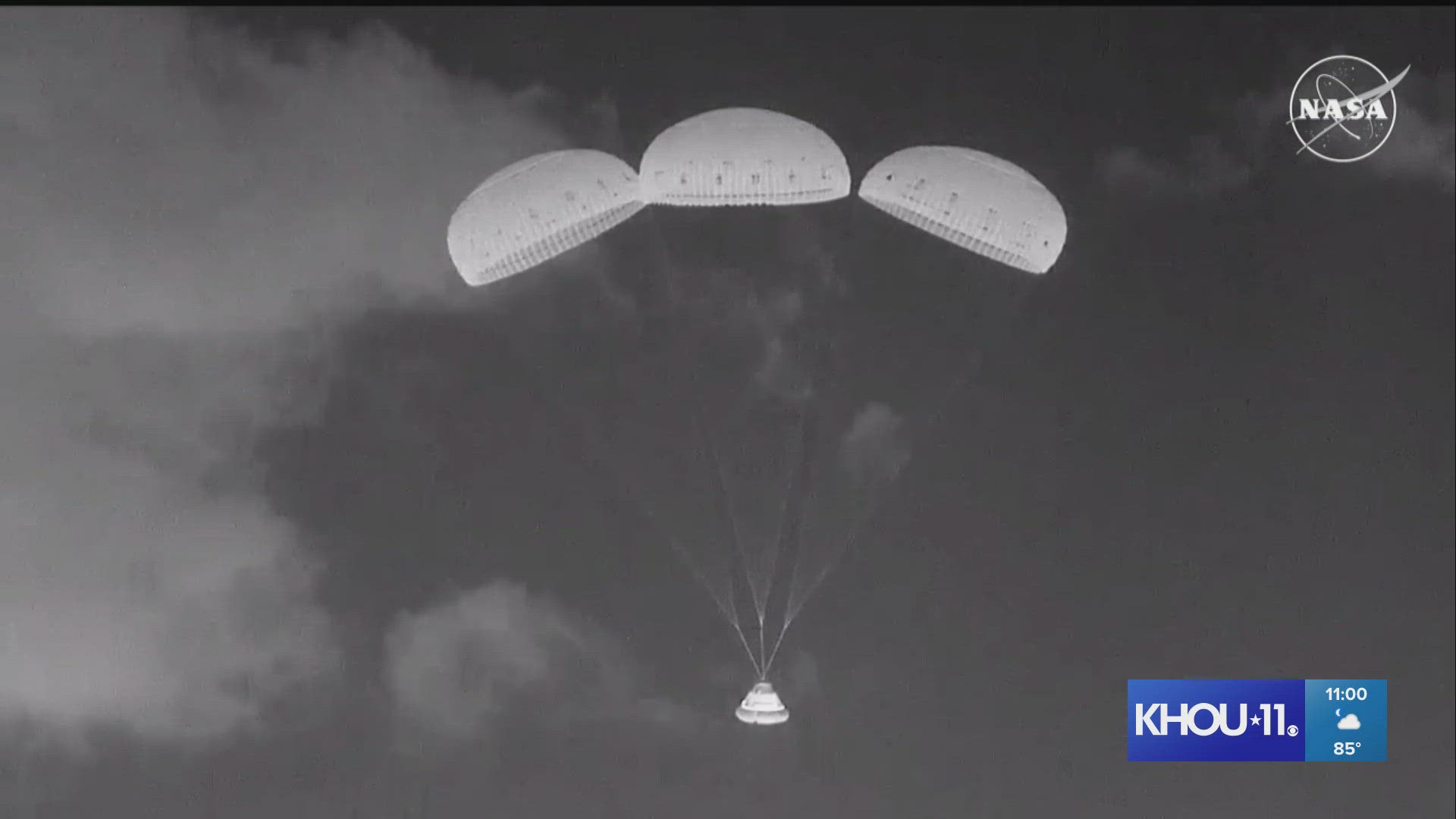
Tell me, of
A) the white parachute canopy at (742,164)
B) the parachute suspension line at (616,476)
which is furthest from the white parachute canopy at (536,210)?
the parachute suspension line at (616,476)

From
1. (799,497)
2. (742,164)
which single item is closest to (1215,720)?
(799,497)

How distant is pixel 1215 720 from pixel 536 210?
7445 mm

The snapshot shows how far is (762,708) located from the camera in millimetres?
12625

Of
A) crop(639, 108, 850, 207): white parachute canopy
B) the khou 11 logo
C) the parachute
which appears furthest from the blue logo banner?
crop(639, 108, 850, 207): white parachute canopy

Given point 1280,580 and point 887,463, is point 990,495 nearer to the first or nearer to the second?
point 887,463

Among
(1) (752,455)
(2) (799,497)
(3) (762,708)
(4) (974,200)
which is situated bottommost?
(3) (762,708)

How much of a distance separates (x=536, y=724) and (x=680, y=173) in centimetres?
552

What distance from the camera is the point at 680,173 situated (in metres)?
11.5

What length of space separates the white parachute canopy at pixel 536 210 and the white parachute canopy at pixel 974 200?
1786mm

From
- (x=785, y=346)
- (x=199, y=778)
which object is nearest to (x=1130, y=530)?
(x=785, y=346)

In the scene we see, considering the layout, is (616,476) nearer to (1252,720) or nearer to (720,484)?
(720,484)

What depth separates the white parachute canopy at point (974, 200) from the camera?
11484 mm

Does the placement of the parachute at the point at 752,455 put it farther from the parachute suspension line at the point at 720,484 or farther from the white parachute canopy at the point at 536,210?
the white parachute canopy at the point at 536,210

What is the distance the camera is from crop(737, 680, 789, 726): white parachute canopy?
41.3 feet
